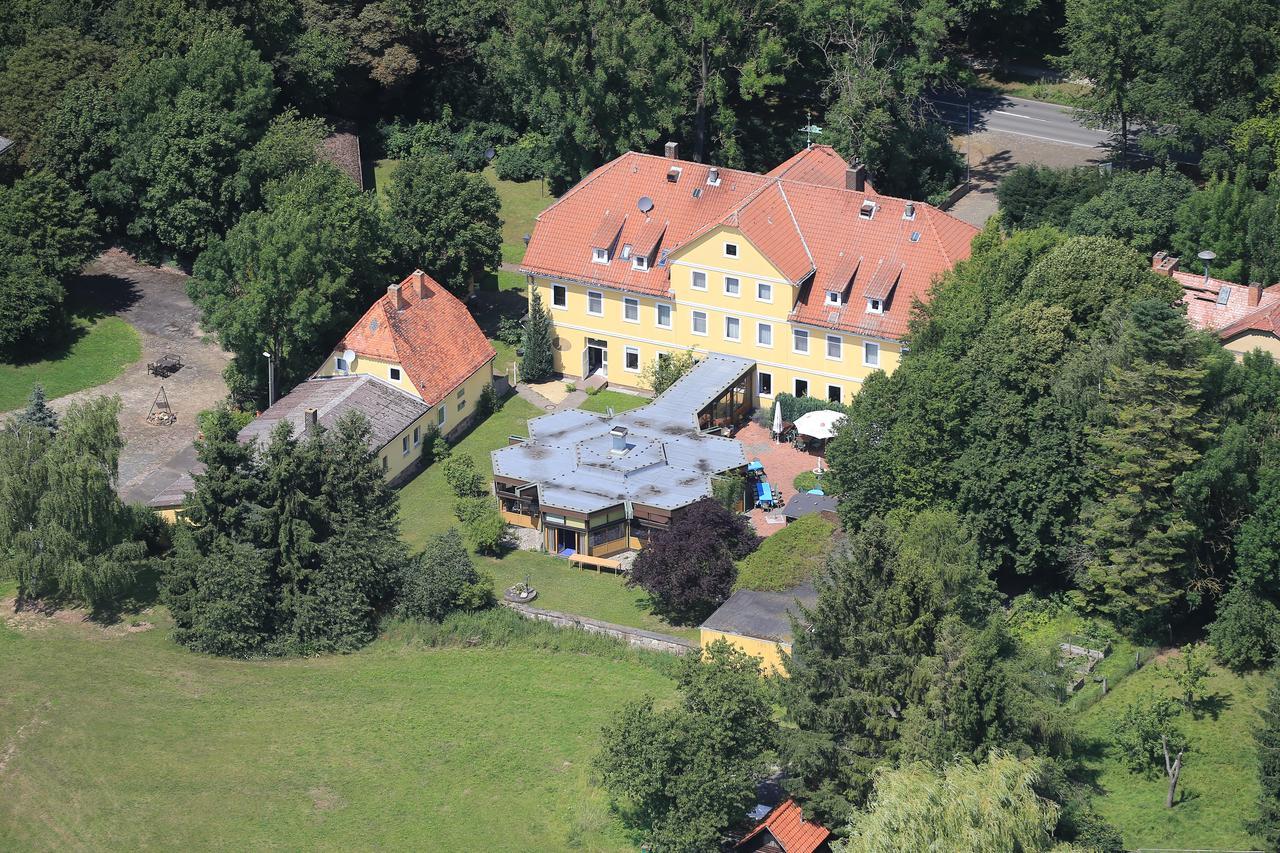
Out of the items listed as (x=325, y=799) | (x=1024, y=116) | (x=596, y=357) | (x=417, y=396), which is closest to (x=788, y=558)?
(x=325, y=799)

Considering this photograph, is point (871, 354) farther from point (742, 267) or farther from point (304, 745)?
point (304, 745)

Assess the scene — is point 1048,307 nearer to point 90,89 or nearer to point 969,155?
point 969,155

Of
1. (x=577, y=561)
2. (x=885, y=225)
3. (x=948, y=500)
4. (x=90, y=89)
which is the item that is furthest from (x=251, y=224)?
(x=948, y=500)

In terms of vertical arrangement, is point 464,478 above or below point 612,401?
below

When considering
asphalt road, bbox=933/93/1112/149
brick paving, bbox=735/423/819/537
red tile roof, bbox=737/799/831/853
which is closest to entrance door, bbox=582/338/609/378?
brick paving, bbox=735/423/819/537

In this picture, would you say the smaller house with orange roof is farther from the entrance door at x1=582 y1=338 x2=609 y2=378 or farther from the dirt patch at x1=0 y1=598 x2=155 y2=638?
the dirt patch at x1=0 y1=598 x2=155 y2=638

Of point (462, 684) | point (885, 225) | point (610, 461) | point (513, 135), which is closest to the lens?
point (462, 684)
